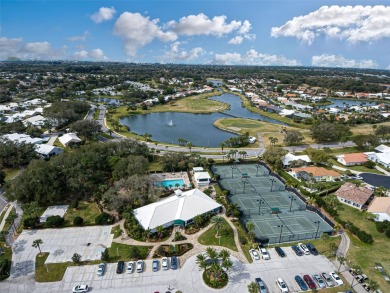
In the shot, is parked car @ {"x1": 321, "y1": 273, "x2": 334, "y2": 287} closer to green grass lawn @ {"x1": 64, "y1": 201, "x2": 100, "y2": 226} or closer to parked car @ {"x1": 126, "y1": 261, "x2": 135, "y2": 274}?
parked car @ {"x1": 126, "y1": 261, "x2": 135, "y2": 274}

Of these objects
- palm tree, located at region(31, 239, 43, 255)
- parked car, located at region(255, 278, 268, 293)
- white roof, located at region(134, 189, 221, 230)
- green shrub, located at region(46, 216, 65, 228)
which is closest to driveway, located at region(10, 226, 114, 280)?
green shrub, located at region(46, 216, 65, 228)

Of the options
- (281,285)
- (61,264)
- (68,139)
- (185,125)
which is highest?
(68,139)

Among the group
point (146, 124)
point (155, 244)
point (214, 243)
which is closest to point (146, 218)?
point (155, 244)

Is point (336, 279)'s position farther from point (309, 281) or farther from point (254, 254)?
point (254, 254)

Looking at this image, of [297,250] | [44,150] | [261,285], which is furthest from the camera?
[44,150]

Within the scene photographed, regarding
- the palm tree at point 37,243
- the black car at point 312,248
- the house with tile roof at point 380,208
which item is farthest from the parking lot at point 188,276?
the house with tile roof at point 380,208

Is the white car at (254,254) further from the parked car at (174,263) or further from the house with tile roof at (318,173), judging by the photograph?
the house with tile roof at (318,173)

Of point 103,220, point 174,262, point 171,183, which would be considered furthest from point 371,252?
point 103,220
